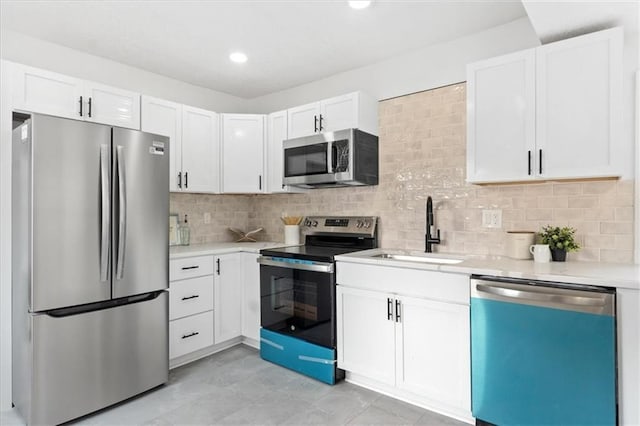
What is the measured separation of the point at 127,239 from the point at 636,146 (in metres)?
3.13

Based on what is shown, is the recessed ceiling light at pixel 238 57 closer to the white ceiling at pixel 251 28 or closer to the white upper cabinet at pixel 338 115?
the white ceiling at pixel 251 28

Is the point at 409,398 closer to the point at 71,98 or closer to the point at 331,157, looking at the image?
the point at 331,157

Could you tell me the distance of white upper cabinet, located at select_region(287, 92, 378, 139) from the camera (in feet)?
9.91

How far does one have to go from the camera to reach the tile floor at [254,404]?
220cm

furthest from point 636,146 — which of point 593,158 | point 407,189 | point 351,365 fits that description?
point 351,365

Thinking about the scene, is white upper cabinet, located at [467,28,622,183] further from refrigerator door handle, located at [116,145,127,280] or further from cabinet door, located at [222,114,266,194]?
refrigerator door handle, located at [116,145,127,280]

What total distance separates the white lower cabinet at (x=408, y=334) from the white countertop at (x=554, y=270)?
57 millimetres

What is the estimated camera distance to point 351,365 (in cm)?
259

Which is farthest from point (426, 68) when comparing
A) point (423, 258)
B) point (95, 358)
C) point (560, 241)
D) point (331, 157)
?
point (95, 358)

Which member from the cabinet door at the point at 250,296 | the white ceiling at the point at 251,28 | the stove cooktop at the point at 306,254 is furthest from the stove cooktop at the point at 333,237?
the white ceiling at the point at 251,28

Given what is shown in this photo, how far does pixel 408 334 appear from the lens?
232 centimetres

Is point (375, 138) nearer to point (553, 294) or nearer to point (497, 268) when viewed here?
point (497, 268)

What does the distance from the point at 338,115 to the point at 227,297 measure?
1.90m

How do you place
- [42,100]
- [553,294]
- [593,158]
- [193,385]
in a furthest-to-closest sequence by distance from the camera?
[193,385]
[42,100]
[593,158]
[553,294]
